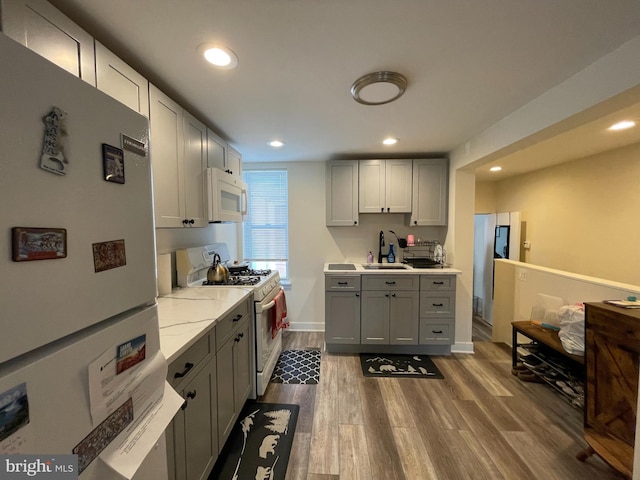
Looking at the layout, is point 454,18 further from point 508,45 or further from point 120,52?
point 120,52

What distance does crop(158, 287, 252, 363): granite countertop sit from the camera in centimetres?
113

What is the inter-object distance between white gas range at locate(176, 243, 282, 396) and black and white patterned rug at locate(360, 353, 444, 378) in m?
1.03

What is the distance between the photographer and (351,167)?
317 centimetres

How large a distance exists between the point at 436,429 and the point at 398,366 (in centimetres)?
85

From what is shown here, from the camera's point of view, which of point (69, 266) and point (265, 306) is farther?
point (265, 306)

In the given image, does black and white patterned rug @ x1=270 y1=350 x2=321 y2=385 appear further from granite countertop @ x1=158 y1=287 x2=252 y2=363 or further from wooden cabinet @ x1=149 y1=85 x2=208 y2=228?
wooden cabinet @ x1=149 y1=85 x2=208 y2=228

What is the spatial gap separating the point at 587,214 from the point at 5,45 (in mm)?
4643

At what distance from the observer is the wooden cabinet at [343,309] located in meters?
2.91

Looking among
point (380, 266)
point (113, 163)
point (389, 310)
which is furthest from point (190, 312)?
point (380, 266)

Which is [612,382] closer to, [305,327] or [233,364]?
[233,364]

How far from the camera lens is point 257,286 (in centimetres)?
213

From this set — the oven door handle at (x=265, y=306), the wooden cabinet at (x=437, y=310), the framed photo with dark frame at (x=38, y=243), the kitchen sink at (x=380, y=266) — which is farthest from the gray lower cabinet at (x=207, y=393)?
the wooden cabinet at (x=437, y=310)

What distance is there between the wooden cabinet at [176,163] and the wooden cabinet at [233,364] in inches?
30.4

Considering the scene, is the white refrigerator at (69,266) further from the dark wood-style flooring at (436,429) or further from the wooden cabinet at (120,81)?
the dark wood-style flooring at (436,429)
